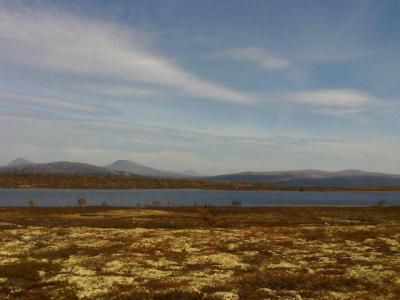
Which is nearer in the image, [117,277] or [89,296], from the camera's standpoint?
[89,296]

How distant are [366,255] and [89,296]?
25654 mm

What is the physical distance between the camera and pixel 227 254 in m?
39.7

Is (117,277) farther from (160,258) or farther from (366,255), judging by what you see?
(366,255)

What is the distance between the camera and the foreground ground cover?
25928 mm

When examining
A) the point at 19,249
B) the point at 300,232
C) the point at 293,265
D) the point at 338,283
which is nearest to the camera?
the point at 338,283

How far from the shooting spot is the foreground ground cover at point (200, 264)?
85.1 ft

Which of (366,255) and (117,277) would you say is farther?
(366,255)

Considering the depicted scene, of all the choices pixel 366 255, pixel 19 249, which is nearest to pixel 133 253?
pixel 19 249

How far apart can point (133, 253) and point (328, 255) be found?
1752 centimetres

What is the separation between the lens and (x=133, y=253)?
39.9m

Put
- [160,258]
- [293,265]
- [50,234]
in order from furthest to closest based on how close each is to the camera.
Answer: [50,234] < [160,258] < [293,265]

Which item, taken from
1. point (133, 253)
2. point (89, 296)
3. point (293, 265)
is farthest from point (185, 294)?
point (133, 253)

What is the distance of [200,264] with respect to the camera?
35.4 meters

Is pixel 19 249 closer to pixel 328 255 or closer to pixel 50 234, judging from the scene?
pixel 50 234
